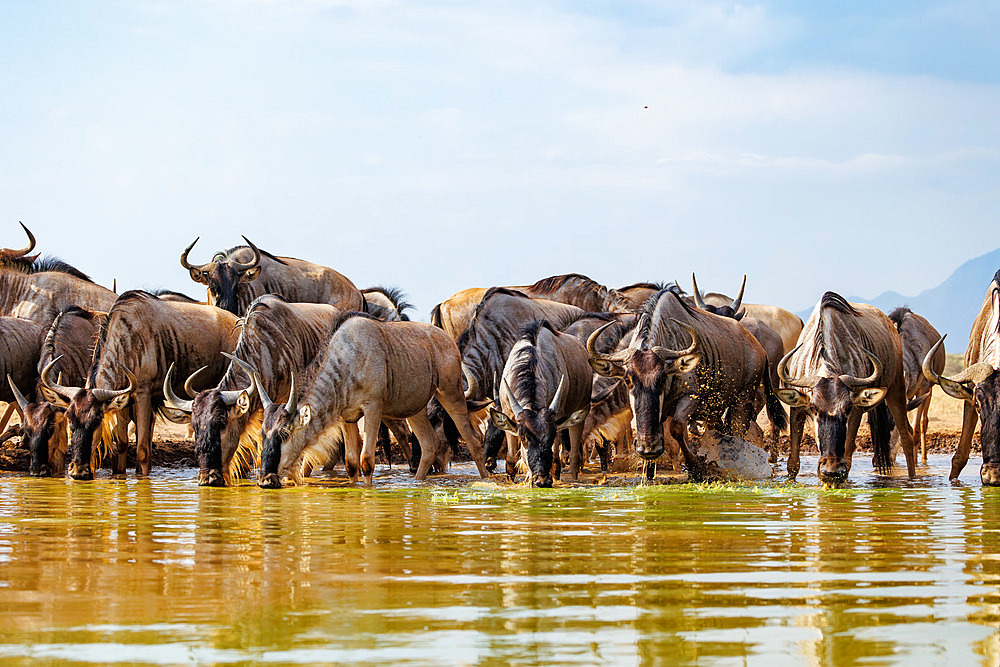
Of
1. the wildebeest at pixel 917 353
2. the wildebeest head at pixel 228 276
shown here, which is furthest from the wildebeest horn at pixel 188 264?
the wildebeest at pixel 917 353

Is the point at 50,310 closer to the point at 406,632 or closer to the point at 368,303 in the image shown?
the point at 368,303

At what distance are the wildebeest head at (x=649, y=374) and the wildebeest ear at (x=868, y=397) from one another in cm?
164

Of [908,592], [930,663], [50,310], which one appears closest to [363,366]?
[50,310]

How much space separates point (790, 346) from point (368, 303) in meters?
7.95

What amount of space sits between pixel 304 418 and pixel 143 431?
350cm

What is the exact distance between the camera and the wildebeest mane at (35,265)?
65.2ft

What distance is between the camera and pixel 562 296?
69.4 ft

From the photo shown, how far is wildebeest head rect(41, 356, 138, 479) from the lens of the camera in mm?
14906

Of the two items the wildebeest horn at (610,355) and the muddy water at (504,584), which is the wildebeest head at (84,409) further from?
the muddy water at (504,584)

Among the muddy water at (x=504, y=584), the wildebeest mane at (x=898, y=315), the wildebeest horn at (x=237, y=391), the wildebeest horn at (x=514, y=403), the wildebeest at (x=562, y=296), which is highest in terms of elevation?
the wildebeest at (x=562, y=296)

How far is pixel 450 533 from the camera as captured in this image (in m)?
7.13

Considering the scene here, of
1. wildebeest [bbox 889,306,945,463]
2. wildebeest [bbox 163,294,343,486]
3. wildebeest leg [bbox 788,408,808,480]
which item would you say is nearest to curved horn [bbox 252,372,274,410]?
wildebeest [bbox 163,294,343,486]

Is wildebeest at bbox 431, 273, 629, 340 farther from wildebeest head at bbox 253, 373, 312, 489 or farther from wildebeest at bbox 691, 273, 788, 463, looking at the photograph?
wildebeest head at bbox 253, 373, 312, 489

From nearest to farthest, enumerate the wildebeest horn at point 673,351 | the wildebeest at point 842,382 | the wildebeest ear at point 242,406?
1. the wildebeest at point 842,382
2. the wildebeest horn at point 673,351
3. the wildebeest ear at point 242,406
